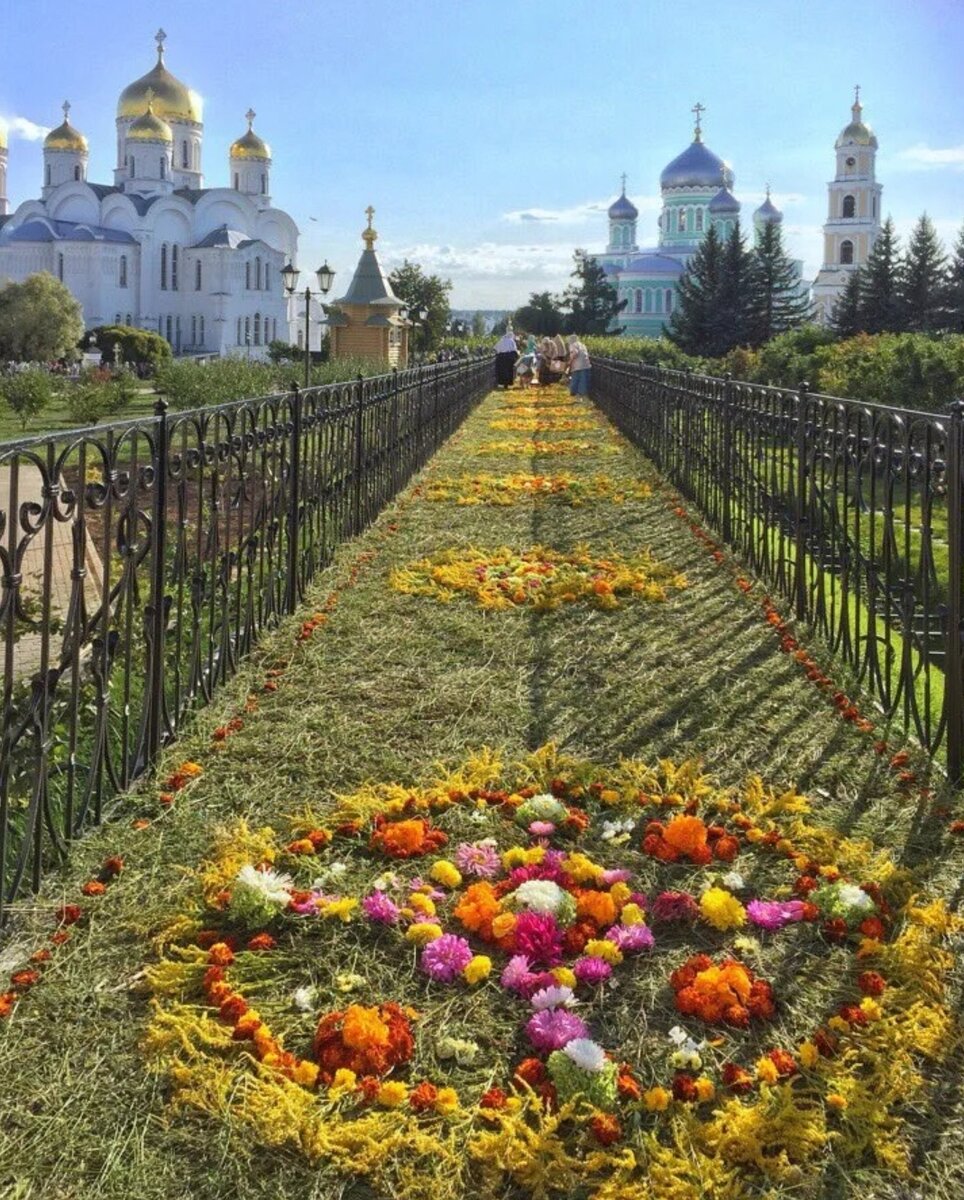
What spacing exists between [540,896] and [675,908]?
1.06ft

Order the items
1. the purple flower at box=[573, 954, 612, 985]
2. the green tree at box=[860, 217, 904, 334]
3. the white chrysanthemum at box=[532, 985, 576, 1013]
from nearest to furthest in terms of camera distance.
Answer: the white chrysanthemum at box=[532, 985, 576, 1013]
the purple flower at box=[573, 954, 612, 985]
the green tree at box=[860, 217, 904, 334]

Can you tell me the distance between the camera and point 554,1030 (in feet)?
7.66

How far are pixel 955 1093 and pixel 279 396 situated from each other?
416 centimetres

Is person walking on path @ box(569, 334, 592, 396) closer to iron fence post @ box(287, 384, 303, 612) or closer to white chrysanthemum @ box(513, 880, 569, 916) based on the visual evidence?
iron fence post @ box(287, 384, 303, 612)

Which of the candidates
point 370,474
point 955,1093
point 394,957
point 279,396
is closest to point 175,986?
point 394,957

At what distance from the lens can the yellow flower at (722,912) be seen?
9.11ft

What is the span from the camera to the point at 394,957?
265 centimetres

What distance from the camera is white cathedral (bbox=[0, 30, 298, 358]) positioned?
59688 mm

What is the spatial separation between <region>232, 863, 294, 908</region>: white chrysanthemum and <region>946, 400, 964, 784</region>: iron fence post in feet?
6.80

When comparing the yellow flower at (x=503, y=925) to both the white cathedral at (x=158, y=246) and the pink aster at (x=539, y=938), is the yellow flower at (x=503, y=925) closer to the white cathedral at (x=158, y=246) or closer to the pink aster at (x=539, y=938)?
the pink aster at (x=539, y=938)

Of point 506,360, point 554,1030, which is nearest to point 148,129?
point 506,360

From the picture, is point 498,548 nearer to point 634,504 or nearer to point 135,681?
point 634,504

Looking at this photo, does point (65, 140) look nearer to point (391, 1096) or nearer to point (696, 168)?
point (696, 168)

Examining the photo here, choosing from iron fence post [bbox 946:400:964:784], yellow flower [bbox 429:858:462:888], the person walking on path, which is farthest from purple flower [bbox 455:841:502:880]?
the person walking on path
